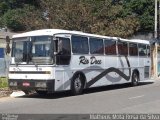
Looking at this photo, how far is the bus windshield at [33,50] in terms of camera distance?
1809 centimetres

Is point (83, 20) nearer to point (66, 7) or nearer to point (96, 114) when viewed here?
point (66, 7)

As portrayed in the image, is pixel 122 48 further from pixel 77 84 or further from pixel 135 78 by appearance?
pixel 77 84

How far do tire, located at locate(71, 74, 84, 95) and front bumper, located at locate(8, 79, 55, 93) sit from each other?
1721mm

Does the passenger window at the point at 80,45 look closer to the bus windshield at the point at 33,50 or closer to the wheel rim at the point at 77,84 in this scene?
the wheel rim at the point at 77,84

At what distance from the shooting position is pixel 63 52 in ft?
60.8

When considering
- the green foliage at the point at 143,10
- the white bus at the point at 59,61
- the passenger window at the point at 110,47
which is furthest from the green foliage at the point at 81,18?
the green foliage at the point at 143,10

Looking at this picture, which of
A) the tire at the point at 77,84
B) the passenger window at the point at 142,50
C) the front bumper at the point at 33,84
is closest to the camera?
the front bumper at the point at 33,84

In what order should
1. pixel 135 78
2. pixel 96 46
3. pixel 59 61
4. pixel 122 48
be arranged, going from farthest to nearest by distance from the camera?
pixel 135 78, pixel 122 48, pixel 96 46, pixel 59 61

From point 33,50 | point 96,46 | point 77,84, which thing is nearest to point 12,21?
point 96,46

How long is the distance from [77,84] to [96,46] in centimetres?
286

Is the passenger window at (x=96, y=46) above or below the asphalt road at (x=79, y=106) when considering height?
above

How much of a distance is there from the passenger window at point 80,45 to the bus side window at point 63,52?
0.53m

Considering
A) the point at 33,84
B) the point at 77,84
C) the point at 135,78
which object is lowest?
the point at 135,78

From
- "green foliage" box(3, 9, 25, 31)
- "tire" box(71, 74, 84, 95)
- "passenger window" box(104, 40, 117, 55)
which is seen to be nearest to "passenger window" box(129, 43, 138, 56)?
"passenger window" box(104, 40, 117, 55)
